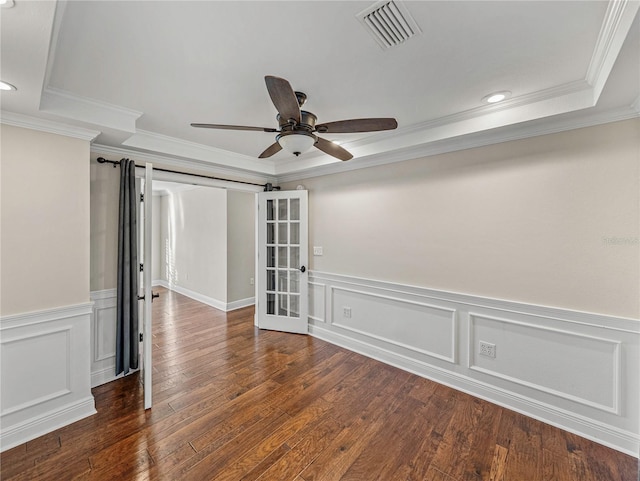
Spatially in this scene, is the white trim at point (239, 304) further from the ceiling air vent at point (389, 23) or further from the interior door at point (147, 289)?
the ceiling air vent at point (389, 23)

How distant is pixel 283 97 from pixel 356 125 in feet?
2.07

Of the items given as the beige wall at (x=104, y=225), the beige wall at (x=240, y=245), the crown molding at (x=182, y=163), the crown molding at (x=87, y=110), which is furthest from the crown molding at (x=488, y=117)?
the beige wall at (x=240, y=245)

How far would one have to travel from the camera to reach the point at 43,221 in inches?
85.4

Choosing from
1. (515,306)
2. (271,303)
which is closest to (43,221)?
(271,303)

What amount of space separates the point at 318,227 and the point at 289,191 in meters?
0.71

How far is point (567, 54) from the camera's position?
5.40 ft

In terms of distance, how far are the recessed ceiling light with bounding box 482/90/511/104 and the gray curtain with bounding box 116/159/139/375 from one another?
339 cm

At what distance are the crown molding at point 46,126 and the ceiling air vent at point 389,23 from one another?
94.1 inches

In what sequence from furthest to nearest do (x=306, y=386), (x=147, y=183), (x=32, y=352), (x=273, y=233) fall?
(x=273, y=233) < (x=306, y=386) < (x=147, y=183) < (x=32, y=352)

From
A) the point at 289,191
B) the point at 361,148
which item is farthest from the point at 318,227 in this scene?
the point at 361,148

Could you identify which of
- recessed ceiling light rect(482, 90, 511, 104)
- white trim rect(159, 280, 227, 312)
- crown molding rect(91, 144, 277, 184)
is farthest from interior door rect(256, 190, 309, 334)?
recessed ceiling light rect(482, 90, 511, 104)

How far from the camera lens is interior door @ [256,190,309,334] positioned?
13.3ft

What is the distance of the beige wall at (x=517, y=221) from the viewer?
202 centimetres

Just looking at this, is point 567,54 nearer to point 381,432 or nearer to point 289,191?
point 381,432
